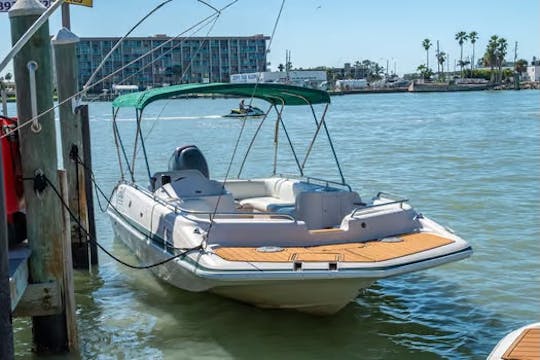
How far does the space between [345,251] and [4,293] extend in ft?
13.0

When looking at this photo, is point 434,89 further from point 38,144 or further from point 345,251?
point 38,144

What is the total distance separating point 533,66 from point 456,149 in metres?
152

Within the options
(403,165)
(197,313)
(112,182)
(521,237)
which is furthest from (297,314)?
(403,165)

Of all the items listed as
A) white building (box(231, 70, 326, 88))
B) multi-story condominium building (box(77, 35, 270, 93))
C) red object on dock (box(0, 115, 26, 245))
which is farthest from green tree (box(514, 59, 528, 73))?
red object on dock (box(0, 115, 26, 245))

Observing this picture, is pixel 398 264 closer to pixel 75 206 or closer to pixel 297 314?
pixel 297 314

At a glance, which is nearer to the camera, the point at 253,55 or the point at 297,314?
the point at 297,314

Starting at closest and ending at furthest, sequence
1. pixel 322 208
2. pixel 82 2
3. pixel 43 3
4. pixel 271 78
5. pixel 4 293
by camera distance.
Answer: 1. pixel 4 293
2. pixel 43 3
3. pixel 322 208
4. pixel 82 2
5. pixel 271 78

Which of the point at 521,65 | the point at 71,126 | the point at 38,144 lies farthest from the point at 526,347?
the point at 521,65

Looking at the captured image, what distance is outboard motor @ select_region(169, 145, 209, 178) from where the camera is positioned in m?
12.1

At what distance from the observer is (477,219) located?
595 inches

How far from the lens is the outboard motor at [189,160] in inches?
475

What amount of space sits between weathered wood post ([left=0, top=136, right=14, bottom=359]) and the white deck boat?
8.24 feet

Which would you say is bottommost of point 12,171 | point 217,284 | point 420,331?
point 420,331

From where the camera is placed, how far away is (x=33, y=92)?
22.1 ft
